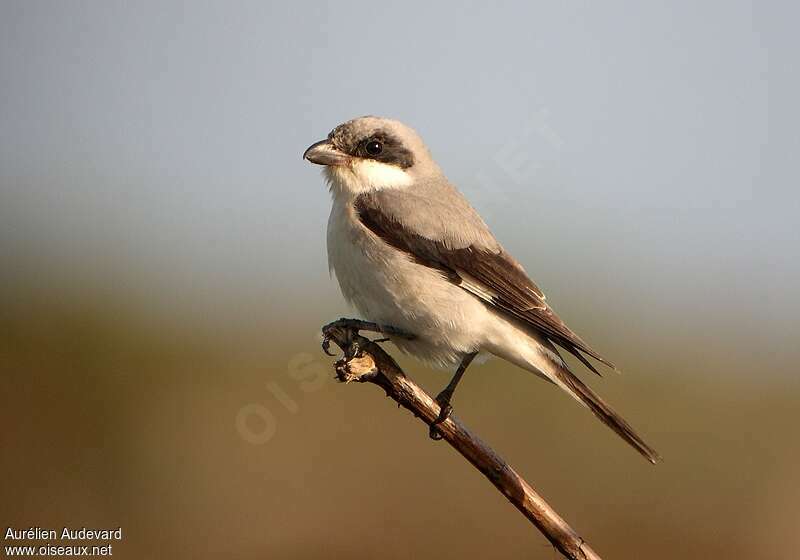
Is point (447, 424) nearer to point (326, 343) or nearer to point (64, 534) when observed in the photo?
point (326, 343)

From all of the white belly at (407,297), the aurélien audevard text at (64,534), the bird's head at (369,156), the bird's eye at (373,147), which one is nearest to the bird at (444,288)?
the white belly at (407,297)

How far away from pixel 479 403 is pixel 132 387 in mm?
3021

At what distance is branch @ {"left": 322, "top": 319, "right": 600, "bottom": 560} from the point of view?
126 inches

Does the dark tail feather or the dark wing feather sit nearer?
the dark tail feather

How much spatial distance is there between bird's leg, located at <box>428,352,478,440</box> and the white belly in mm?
67

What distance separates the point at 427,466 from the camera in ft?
22.1

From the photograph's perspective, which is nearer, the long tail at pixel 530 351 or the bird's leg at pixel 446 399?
the bird's leg at pixel 446 399

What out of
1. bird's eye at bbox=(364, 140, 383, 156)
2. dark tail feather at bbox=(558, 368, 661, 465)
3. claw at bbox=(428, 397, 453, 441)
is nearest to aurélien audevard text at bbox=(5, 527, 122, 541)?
claw at bbox=(428, 397, 453, 441)

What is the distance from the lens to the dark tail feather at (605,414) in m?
3.80

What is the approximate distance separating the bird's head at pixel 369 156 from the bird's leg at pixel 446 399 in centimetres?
107

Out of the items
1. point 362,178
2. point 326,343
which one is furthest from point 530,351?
point 362,178

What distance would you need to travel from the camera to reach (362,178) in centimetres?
486

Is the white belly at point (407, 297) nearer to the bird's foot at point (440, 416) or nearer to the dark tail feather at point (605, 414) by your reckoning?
the bird's foot at point (440, 416)

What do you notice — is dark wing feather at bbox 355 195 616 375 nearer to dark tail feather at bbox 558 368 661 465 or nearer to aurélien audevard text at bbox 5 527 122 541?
dark tail feather at bbox 558 368 661 465
